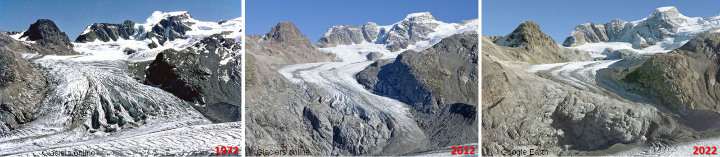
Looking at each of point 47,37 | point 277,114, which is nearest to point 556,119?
point 277,114

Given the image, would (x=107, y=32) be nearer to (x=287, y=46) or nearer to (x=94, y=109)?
(x=94, y=109)

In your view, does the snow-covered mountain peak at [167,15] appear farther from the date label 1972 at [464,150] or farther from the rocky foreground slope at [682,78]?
the rocky foreground slope at [682,78]

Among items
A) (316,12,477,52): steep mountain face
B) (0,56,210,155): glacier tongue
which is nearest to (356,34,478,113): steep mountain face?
(316,12,477,52): steep mountain face

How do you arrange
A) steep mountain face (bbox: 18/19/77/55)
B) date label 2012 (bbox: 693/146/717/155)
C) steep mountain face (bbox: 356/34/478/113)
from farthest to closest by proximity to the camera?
steep mountain face (bbox: 356/34/478/113) → steep mountain face (bbox: 18/19/77/55) → date label 2012 (bbox: 693/146/717/155)

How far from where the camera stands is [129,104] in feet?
30.5

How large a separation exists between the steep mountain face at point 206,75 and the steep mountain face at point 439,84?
2.76 metres

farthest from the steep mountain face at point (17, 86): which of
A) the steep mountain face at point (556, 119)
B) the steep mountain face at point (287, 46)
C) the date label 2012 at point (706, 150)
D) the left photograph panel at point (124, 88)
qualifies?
the date label 2012 at point (706, 150)

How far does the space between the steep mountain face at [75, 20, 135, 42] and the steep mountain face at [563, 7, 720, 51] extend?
16721 millimetres

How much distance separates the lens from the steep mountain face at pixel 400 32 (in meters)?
11.4

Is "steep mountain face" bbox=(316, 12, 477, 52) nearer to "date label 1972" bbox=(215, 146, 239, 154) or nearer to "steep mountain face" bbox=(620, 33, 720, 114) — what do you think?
"steep mountain face" bbox=(620, 33, 720, 114)

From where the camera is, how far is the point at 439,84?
417 inches

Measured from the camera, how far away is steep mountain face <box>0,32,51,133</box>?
334 inches

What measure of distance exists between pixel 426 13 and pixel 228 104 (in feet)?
15.1

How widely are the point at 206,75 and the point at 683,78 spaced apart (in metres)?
9.23
